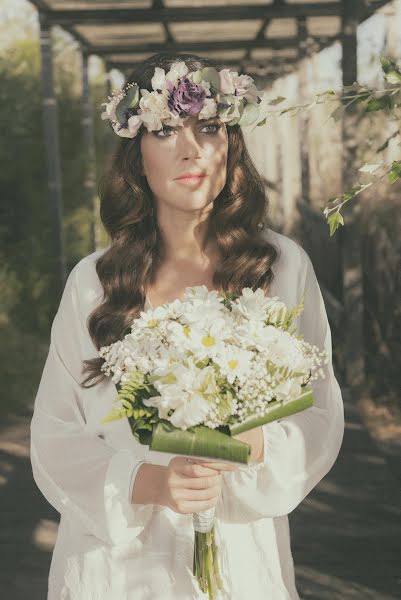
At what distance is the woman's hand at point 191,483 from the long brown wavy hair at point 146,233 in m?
0.36

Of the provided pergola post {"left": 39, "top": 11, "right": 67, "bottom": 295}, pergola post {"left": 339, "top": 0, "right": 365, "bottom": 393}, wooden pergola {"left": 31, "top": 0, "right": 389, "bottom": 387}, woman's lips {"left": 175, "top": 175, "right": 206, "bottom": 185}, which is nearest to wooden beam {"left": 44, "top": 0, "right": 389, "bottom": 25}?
wooden pergola {"left": 31, "top": 0, "right": 389, "bottom": 387}

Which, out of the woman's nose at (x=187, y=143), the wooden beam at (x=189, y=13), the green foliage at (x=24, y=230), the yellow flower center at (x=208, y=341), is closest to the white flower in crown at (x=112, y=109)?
the woman's nose at (x=187, y=143)

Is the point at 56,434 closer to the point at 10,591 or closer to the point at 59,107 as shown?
the point at 10,591

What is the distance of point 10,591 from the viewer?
4074 millimetres

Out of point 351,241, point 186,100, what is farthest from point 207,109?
point 351,241

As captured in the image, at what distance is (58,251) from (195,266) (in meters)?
6.67

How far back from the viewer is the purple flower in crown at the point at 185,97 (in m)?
2.24

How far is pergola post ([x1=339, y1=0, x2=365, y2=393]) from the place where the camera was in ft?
22.7

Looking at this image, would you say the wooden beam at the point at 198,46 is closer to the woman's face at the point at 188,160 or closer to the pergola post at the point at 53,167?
the pergola post at the point at 53,167

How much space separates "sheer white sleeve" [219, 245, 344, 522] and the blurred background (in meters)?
0.49

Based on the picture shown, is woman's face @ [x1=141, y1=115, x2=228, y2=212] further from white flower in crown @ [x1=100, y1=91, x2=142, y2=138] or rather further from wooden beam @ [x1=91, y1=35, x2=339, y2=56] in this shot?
wooden beam @ [x1=91, y1=35, x2=339, y2=56]

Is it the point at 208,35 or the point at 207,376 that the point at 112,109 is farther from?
the point at 208,35

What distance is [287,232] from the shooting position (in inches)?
510

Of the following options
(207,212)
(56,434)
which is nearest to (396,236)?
(207,212)
